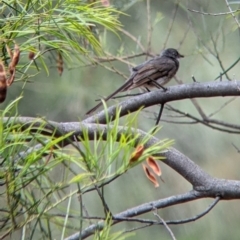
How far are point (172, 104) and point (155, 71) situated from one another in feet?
3.05

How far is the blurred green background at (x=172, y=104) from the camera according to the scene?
468cm

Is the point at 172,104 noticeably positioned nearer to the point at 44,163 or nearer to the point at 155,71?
the point at 155,71

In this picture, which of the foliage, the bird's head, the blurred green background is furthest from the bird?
the foliage

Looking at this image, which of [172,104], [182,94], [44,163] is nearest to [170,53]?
[172,104]

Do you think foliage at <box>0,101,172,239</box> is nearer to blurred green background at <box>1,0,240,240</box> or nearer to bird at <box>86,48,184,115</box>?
bird at <box>86,48,184,115</box>

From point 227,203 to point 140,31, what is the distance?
1.61 meters

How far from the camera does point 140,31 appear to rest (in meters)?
4.91

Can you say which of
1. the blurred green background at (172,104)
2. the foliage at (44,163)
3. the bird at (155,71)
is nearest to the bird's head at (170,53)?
the bird at (155,71)

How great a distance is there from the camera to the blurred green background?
15.3 feet

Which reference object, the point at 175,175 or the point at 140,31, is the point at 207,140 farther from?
the point at 140,31

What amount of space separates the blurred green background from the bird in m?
0.43

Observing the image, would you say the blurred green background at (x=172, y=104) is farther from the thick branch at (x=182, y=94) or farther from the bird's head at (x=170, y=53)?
the thick branch at (x=182, y=94)

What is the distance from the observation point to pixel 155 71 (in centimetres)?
398

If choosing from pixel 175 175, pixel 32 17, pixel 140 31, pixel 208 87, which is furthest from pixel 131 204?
pixel 32 17
